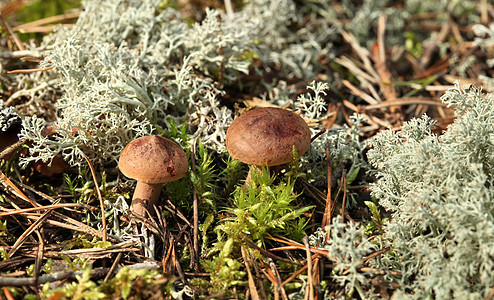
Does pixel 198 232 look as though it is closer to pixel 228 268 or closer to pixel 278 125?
pixel 228 268

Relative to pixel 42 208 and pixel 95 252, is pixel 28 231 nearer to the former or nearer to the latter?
pixel 42 208

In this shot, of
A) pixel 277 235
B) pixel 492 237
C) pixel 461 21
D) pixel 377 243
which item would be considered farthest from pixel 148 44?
pixel 461 21

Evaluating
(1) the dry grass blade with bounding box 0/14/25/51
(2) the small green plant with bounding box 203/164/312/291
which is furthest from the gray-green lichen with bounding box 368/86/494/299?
(1) the dry grass blade with bounding box 0/14/25/51

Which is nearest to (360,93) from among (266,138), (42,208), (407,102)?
(407,102)

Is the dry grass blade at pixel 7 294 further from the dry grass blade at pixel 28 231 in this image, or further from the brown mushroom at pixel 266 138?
the brown mushroom at pixel 266 138

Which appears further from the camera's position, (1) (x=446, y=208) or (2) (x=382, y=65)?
(2) (x=382, y=65)

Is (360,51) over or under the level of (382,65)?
over

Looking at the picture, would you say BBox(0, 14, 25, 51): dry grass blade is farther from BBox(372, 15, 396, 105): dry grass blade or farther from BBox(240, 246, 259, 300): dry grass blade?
BBox(372, 15, 396, 105): dry grass blade
